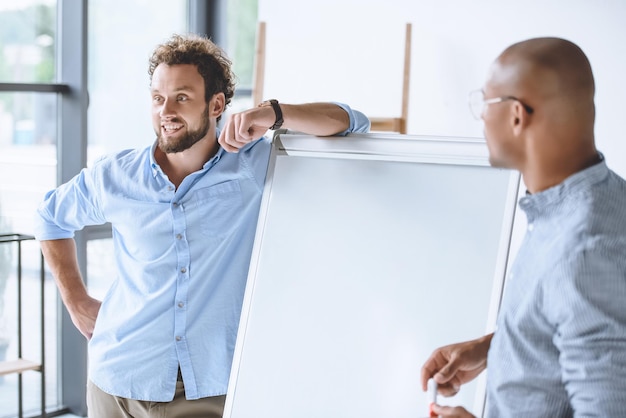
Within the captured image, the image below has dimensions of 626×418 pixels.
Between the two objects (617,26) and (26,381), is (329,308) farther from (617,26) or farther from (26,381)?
(26,381)

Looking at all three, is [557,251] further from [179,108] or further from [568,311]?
[179,108]

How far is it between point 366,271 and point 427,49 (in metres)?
2.08

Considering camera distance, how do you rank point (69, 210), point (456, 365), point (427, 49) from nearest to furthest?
point (456, 365) → point (69, 210) → point (427, 49)

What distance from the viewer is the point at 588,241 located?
102 centimetres

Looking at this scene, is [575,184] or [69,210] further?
[69,210]

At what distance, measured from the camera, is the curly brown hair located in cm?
199

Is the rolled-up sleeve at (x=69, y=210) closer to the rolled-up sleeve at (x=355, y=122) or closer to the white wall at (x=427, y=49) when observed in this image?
the rolled-up sleeve at (x=355, y=122)

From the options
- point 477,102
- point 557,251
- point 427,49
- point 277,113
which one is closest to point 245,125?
point 277,113

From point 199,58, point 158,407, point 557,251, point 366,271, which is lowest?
point 158,407

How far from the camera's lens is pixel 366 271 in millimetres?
1639

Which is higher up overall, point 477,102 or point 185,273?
point 477,102

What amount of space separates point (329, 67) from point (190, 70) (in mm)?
1882

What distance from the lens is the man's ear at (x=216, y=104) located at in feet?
6.60

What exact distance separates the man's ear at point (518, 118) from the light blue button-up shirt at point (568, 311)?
0.09 meters
